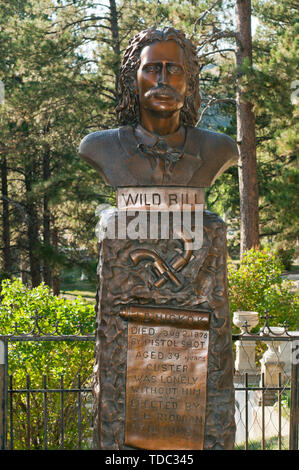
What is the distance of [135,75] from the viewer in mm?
3219

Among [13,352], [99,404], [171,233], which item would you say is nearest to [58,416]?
[13,352]

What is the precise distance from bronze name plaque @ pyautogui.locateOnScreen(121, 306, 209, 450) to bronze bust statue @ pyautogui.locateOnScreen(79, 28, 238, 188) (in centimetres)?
81

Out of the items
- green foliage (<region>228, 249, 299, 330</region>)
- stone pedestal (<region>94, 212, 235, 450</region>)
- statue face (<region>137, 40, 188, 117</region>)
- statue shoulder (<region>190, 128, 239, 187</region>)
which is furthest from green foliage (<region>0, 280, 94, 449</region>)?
green foliage (<region>228, 249, 299, 330</region>)

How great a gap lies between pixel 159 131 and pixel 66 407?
3.18 meters

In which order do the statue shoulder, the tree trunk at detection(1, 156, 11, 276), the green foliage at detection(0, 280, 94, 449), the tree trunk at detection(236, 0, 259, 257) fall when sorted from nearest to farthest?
1. the statue shoulder
2. the green foliage at detection(0, 280, 94, 449)
3. the tree trunk at detection(236, 0, 259, 257)
4. the tree trunk at detection(1, 156, 11, 276)

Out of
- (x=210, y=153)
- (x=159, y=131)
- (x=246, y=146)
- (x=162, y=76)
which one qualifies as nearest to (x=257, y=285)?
(x=246, y=146)

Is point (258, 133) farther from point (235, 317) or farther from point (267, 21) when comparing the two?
point (235, 317)

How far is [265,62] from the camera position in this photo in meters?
9.48

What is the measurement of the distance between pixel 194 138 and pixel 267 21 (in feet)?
43.3

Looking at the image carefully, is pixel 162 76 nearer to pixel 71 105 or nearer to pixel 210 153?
pixel 210 153

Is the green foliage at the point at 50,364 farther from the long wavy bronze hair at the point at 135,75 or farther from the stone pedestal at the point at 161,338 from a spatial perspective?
the long wavy bronze hair at the point at 135,75

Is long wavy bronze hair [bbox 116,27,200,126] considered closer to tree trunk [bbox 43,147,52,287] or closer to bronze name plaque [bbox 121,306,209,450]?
bronze name plaque [bbox 121,306,209,450]

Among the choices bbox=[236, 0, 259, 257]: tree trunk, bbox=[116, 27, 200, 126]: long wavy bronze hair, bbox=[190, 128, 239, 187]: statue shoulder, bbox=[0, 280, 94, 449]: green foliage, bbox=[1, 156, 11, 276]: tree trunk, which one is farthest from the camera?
bbox=[1, 156, 11, 276]: tree trunk

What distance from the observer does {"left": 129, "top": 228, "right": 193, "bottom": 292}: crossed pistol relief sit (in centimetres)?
298
